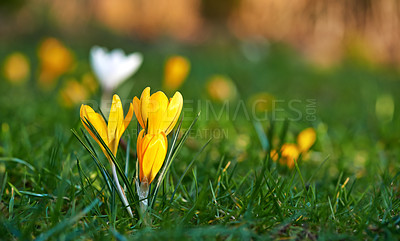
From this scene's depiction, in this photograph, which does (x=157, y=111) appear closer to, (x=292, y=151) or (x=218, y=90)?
(x=292, y=151)

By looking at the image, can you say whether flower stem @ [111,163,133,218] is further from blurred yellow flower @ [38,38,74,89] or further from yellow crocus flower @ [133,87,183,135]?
blurred yellow flower @ [38,38,74,89]

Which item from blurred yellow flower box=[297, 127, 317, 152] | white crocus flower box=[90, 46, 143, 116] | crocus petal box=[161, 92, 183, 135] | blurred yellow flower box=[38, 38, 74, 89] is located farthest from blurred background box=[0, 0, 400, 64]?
crocus petal box=[161, 92, 183, 135]

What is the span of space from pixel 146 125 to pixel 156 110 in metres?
0.05

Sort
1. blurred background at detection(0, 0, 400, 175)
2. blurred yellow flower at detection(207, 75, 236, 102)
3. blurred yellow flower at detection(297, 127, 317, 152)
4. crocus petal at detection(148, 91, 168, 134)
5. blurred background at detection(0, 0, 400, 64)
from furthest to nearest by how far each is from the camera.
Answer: blurred background at detection(0, 0, 400, 64), blurred yellow flower at detection(207, 75, 236, 102), blurred background at detection(0, 0, 400, 175), blurred yellow flower at detection(297, 127, 317, 152), crocus petal at detection(148, 91, 168, 134)

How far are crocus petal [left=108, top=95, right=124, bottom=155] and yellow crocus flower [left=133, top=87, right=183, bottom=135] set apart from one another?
0.04 meters

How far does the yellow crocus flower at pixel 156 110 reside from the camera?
782 mm

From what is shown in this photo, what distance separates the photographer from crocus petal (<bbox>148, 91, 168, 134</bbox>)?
2.56 ft

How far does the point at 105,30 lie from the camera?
6.63 meters

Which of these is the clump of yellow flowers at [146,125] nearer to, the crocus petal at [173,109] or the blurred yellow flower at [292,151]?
the crocus petal at [173,109]

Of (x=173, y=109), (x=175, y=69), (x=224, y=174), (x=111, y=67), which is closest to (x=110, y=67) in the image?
(x=111, y=67)

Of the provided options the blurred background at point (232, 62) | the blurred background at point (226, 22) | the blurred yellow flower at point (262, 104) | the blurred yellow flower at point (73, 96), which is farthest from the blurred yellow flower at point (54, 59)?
the blurred background at point (226, 22)

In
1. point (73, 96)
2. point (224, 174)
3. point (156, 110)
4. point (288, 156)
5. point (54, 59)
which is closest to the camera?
point (156, 110)

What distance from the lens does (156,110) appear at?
79cm

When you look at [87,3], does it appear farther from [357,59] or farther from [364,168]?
[364,168]
